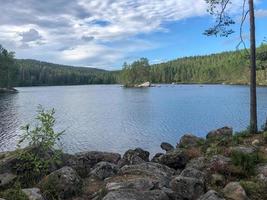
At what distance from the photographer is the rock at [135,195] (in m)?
9.62

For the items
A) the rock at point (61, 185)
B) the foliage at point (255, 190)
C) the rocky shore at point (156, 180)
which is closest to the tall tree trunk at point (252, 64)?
the rocky shore at point (156, 180)

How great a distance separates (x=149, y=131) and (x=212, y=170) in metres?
25.9

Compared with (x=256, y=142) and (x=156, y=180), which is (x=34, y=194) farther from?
(x=256, y=142)

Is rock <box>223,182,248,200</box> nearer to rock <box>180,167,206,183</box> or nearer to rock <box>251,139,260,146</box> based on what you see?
rock <box>180,167,206,183</box>

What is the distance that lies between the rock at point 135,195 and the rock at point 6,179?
4766 millimetres

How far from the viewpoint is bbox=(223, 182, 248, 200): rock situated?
1077 cm

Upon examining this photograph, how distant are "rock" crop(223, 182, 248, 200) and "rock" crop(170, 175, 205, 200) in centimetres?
73

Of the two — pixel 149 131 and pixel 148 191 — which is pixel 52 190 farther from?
pixel 149 131

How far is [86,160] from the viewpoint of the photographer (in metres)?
19.2


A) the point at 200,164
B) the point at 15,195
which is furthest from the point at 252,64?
the point at 15,195

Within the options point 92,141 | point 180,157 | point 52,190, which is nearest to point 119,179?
point 52,190

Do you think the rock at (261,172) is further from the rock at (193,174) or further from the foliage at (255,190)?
the rock at (193,174)

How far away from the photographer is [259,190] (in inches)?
452

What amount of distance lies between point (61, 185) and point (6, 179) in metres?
2.61
